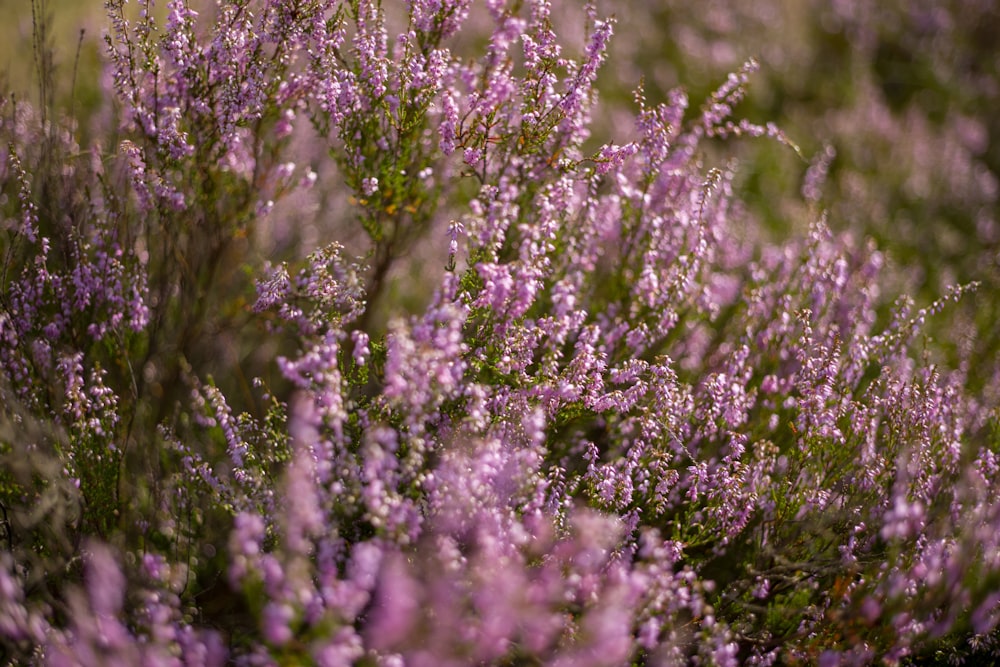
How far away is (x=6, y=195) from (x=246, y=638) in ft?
10.2

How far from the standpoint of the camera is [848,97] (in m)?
9.95

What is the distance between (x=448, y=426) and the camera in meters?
3.16

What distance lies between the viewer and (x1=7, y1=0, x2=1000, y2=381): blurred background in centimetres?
649

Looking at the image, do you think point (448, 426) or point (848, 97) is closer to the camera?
point (448, 426)

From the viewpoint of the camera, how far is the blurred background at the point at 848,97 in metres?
6.49

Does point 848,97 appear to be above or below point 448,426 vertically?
above

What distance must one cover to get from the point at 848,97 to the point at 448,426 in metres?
9.31

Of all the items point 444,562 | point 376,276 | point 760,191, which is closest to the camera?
point 444,562

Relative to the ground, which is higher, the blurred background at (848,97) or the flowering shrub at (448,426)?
the blurred background at (848,97)

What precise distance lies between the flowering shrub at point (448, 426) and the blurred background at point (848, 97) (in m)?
1.82

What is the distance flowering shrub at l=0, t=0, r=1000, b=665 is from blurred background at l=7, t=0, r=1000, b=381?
182cm

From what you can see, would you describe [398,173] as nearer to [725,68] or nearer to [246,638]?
[246,638]

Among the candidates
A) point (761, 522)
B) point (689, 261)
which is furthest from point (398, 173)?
point (761, 522)

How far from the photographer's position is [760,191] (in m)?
8.07
